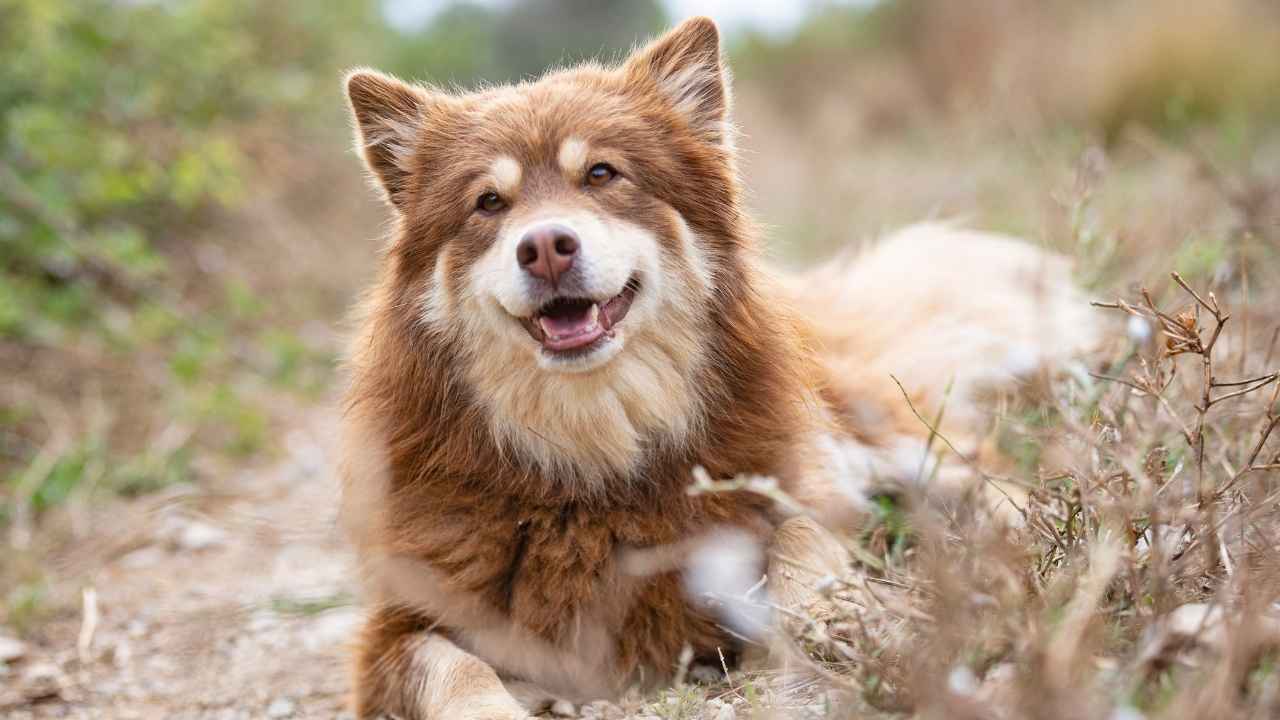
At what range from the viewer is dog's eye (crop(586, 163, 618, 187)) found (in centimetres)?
330

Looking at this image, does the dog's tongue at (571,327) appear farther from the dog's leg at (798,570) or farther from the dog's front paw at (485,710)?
the dog's front paw at (485,710)

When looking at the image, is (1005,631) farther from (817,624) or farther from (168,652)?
(168,652)

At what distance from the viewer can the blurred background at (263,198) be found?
16.7 ft

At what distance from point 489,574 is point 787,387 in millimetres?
1083

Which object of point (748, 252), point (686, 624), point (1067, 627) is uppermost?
point (748, 252)

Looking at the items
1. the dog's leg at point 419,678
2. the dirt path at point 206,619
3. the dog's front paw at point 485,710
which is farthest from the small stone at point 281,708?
the dog's front paw at point 485,710

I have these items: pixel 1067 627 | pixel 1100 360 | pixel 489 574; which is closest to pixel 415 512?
pixel 489 574

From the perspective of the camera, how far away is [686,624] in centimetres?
310

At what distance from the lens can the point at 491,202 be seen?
11.0 ft

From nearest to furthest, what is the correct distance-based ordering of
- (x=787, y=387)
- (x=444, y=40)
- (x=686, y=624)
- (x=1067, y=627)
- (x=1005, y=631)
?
(x=1067, y=627) < (x=1005, y=631) < (x=686, y=624) < (x=787, y=387) < (x=444, y=40)

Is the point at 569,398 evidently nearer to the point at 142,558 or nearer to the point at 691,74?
the point at 691,74

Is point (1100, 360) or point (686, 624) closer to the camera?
point (686, 624)

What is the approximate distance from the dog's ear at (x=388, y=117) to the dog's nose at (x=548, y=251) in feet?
A: 2.56

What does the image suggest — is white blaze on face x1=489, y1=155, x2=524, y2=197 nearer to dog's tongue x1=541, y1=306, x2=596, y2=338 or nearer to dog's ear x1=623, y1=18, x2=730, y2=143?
dog's tongue x1=541, y1=306, x2=596, y2=338
